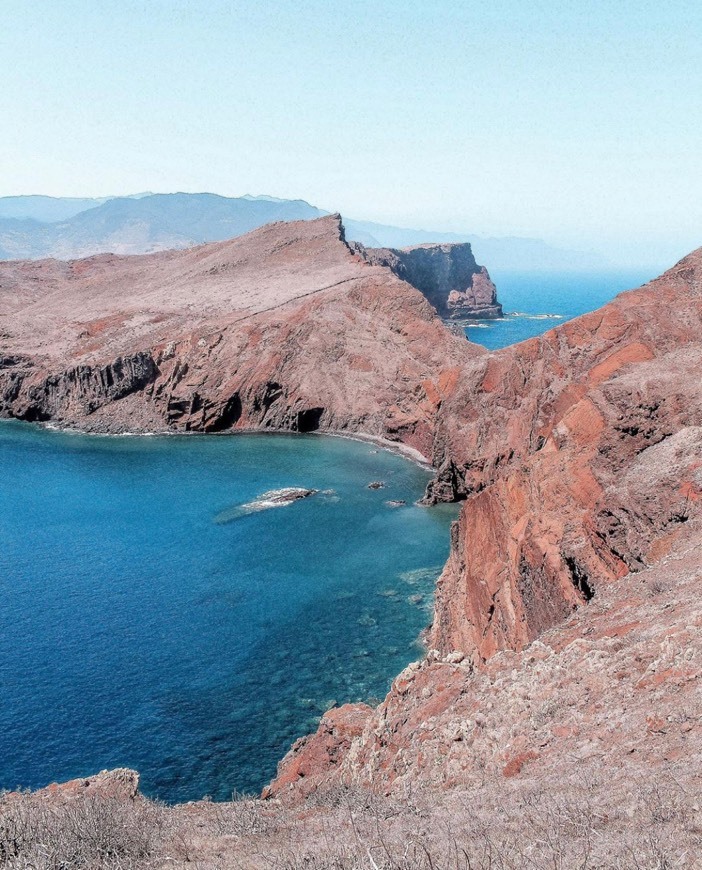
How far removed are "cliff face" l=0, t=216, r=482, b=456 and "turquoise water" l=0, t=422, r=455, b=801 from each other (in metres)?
18.3

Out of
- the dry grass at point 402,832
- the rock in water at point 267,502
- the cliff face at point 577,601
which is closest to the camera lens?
the dry grass at point 402,832

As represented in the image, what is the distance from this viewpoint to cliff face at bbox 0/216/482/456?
94.9 meters

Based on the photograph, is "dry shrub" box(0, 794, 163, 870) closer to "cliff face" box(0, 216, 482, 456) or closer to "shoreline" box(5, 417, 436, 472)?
"cliff face" box(0, 216, 482, 456)

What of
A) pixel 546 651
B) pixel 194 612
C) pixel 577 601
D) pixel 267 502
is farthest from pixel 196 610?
pixel 546 651

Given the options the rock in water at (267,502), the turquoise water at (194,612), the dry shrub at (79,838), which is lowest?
the turquoise water at (194,612)

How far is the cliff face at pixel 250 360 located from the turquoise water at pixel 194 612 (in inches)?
719

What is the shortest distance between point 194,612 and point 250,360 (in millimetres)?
59233

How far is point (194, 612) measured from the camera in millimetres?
44906

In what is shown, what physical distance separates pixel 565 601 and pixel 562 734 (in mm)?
12830

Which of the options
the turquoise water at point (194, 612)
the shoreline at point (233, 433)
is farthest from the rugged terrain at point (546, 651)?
the turquoise water at point (194, 612)

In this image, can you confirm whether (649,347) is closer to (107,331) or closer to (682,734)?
(682,734)

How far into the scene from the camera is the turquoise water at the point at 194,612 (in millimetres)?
33125

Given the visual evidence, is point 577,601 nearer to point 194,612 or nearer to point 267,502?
point 194,612

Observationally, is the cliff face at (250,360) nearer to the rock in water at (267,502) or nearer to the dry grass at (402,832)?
the rock in water at (267,502)
